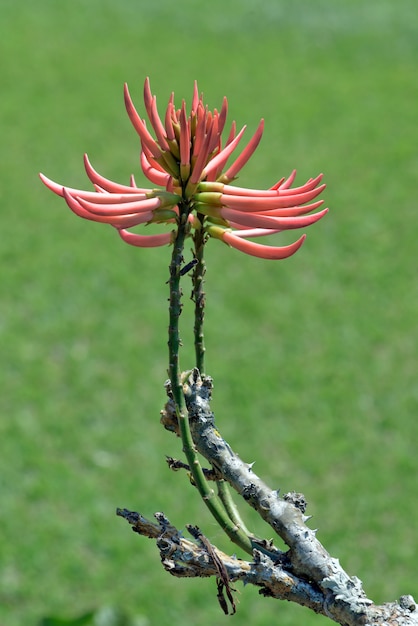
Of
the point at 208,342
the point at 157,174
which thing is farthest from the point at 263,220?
the point at 208,342

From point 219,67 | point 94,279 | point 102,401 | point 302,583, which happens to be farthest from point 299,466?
point 219,67

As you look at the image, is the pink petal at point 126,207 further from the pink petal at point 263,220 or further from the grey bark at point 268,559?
the grey bark at point 268,559

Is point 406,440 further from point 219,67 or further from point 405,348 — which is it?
point 219,67

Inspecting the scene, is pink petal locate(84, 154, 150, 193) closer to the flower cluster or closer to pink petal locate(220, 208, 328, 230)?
the flower cluster

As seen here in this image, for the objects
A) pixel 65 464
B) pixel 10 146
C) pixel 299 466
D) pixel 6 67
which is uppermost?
pixel 6 67

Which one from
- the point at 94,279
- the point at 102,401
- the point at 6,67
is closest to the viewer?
the point at 102,401

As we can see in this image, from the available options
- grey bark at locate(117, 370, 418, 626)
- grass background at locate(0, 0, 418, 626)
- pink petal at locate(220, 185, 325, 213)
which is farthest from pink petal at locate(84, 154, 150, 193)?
grass background at locate(0, 0, 418, 626)

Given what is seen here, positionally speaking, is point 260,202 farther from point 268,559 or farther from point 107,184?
point 268,559
